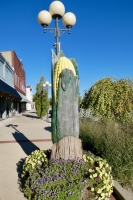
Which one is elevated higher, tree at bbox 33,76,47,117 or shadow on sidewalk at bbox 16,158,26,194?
tree at bbox 33,76,47,117

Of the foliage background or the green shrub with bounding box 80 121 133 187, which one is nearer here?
the green shrub with bounding box 80 121 133 187

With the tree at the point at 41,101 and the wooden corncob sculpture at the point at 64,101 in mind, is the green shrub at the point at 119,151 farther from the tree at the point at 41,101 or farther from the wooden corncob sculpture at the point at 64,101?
the tree at the point at 41,101

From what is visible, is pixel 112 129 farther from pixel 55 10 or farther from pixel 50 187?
pixel 55 10

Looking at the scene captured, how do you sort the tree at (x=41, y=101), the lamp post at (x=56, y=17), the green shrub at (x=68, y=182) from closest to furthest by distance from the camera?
the green shrub at (x=68, y=182)
the lamp post at (x=56, y=17)
the tree at (x=41, y=101)

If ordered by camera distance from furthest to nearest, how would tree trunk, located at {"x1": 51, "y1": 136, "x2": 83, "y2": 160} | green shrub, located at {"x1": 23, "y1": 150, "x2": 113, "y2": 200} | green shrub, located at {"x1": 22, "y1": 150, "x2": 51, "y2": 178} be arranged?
1. green shrub, located at {"x1": 22, "y1": 150, "x2": 51, "y2": 178}
2. tree trunk, located at {"x1": 51, "y1": 136, "x2": 83, "y2": 160}
3. green shrub, located at {"x1": 23, "y1": 150, "x2": 113, "y2": 200}

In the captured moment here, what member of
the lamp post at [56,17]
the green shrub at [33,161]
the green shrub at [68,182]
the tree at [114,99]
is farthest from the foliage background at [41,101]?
the green shrub at [68,182]

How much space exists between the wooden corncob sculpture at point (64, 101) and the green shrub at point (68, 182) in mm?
578

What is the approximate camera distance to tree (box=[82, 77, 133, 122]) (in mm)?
7031

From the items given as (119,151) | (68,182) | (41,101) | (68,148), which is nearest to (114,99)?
(119,151)

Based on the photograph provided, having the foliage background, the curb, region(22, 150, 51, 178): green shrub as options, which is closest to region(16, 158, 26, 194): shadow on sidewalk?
region(22, 150, 51, 178): green shrub

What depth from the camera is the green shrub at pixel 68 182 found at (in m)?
2.70

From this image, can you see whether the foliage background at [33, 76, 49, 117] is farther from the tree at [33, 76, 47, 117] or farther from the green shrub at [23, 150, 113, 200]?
the green shrub at [23, 150, 113, 200]

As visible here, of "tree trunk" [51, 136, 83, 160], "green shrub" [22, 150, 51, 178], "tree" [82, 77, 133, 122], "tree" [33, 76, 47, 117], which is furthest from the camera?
"tree" [33, 76, 47, 117]

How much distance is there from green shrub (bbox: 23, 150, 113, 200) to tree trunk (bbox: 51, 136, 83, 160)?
14 cm
